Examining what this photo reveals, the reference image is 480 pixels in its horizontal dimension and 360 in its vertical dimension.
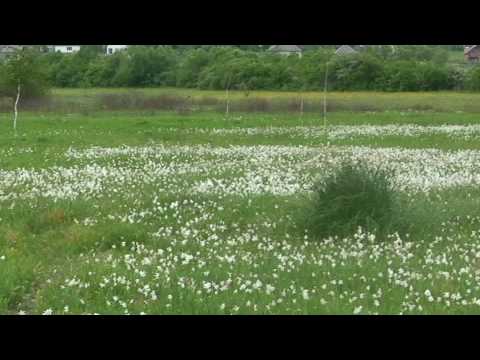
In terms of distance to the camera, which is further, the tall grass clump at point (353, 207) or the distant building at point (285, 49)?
the tall grass clump at point (353, 207)

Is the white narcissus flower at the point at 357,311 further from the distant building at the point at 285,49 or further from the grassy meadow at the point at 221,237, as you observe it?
the distant building at the point at 285,49

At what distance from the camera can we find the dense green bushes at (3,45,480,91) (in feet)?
244

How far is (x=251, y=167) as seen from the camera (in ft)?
58.5

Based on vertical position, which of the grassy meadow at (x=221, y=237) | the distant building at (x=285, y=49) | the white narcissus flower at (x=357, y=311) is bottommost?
the grassy meadow at (x=221, y=237)

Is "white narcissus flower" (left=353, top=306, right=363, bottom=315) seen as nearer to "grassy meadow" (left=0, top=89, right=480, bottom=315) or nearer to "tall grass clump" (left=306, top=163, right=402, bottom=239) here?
"grassy meadow" (left=0, top=89, right=480, bottom=315)

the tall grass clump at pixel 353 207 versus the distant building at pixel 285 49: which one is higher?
the distant building at pixel 285 49

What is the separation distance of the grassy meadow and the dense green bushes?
51111 mm

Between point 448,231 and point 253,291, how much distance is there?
479 centimetres

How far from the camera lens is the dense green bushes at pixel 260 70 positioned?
7438 cm

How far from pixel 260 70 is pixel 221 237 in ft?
222

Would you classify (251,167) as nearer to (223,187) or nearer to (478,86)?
(223,187)

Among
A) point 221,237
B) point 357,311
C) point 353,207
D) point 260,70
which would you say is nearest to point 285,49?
point 353,207

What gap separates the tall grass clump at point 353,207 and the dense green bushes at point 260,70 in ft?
193

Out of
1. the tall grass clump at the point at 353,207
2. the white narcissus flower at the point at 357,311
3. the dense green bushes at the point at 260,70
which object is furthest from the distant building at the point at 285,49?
the dense green bushes at the point at 260,70
